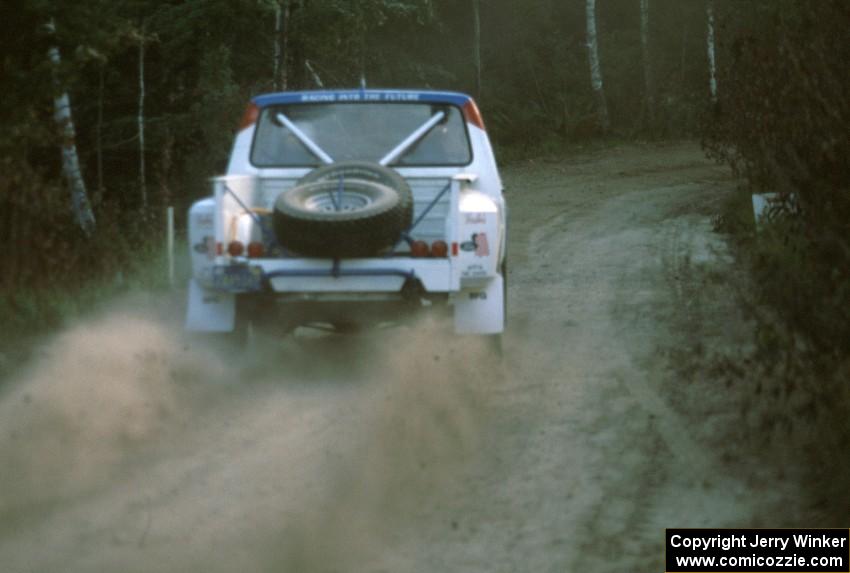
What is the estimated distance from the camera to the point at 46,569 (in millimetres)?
5797

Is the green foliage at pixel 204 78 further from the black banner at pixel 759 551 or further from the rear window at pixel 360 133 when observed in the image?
the black banner at pixel 759 551

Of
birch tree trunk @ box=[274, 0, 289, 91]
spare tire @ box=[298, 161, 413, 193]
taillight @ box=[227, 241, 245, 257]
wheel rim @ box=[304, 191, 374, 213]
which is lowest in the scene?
birch tree trunk @ box=[274, 0, 289, 91]

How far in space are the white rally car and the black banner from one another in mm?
3619

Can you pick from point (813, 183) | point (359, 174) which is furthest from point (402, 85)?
point (813, 183)

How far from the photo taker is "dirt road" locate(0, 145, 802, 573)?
6227 mm

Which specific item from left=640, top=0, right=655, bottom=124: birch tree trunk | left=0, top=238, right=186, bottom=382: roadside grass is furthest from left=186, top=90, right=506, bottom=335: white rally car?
left=640, top=0, right=655, bottom=124: birch tree trunk

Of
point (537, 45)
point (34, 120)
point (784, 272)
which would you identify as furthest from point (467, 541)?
point (537, 45)

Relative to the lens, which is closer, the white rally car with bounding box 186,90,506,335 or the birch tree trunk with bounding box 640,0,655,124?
the white rally car with bounding box 186,90,506,335

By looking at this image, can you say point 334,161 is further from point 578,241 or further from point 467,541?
point 578,241

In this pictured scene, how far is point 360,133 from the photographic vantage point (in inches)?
437

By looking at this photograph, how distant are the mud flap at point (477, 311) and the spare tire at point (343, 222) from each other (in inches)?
24.8

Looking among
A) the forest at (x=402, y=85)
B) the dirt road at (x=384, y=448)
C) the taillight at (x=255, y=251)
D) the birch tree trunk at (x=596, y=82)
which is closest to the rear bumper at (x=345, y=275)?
the taillight at (x=255, y=251)

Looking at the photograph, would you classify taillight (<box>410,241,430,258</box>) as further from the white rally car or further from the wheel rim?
the wheel rim

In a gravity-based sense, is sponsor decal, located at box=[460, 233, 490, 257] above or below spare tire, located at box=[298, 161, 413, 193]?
below
